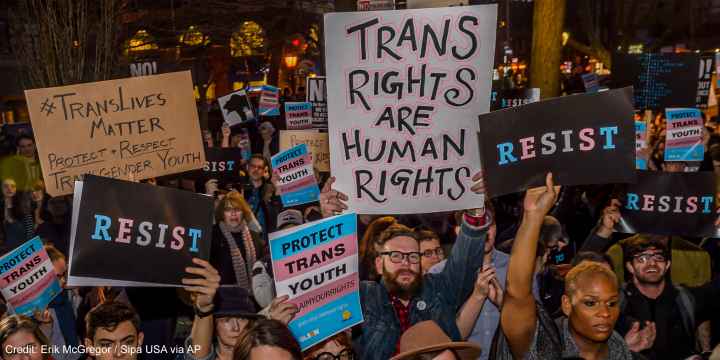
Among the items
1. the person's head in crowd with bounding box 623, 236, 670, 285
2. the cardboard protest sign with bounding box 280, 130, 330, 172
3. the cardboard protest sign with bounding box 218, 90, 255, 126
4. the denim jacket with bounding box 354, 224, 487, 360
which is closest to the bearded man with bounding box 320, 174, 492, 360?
the denim jacket with bounding box 354, 224, 487, 360

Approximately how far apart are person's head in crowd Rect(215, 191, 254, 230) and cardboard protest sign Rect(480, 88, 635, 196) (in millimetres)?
2956

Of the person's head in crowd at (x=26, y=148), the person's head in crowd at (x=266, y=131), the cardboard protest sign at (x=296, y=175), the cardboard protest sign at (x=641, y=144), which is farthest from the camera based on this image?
the person's head in crowd at (x=266, y=131)

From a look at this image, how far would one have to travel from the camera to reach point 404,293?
425 centimetres

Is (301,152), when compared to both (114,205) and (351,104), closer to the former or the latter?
(351,104)

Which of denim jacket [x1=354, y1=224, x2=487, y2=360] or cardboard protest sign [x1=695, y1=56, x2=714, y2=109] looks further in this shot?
cardboard protest sign [x1=695, y1=56, x2=714, y2=109]

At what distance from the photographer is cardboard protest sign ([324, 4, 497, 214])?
4.43 meters

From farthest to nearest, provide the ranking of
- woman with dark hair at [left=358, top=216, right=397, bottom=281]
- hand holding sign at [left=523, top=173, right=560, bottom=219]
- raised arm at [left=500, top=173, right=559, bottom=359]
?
woman with dark hair at [left=358, top=216, right=397, bottom=281] → hand holding sign at [left=523, top=173, right=560, bottom=219] → raised arm at [left=500, top=173, right=559, bottom=359]

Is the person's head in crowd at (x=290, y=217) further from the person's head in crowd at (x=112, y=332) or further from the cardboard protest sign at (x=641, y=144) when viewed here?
the cardboard protest sign at (x=641, y=144)

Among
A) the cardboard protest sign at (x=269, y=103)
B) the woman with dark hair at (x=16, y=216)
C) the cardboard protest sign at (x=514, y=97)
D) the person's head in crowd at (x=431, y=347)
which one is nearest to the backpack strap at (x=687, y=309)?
the person's head in crowd at (x=431, y=347)

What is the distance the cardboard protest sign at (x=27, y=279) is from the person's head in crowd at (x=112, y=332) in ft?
2.93

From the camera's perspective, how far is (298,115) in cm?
1115

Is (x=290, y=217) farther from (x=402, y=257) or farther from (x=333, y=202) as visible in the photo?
(x=402, y=257)

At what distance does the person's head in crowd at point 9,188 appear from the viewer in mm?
8492

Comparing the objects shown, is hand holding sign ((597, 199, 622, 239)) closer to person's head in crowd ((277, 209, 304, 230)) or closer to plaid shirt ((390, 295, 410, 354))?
plaid shirt ((390, 295, 410, 354))
